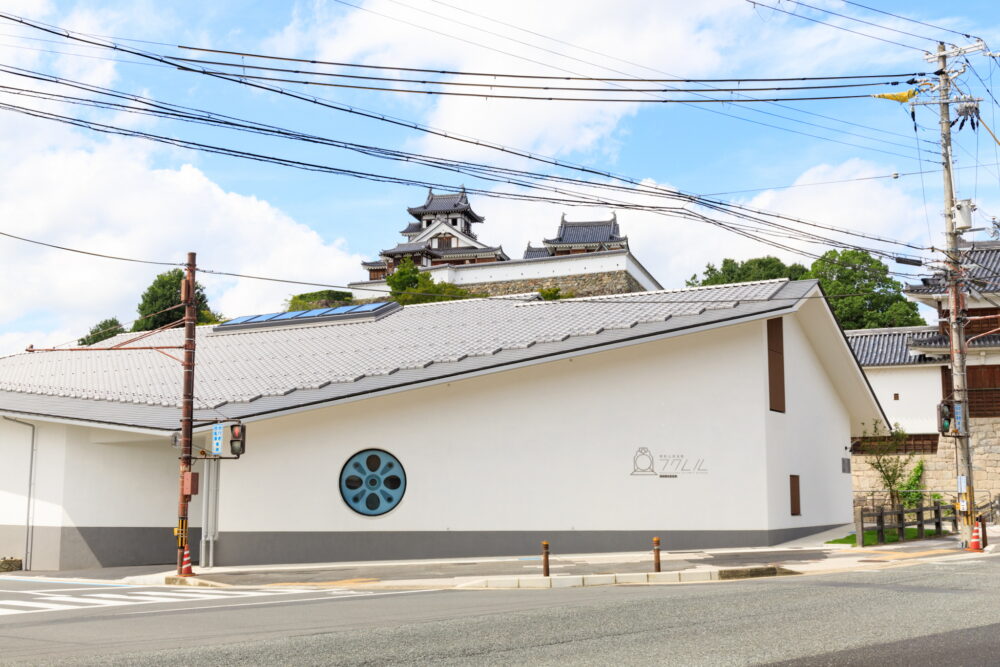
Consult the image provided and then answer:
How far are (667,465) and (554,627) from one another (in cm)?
1373

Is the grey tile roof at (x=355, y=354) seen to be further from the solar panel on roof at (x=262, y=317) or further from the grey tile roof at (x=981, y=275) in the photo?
the grey tile roof at (x=981, y=275)

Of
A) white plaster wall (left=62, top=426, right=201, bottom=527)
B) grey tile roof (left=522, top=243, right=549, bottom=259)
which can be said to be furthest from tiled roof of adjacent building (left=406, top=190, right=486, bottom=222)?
white plaster wall (left=62, top=426, right=201, bottom=527)

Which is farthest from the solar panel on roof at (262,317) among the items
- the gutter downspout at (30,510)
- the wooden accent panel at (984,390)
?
the wooden accent panel at (984,390)

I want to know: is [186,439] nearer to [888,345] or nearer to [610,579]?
[610,579]

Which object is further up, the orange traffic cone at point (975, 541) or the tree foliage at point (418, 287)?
the tree foliage at point (418, 287)

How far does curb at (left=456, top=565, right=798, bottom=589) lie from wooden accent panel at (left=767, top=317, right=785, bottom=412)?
25.8 ft

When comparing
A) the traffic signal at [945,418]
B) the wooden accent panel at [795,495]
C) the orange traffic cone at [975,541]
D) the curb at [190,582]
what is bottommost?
the curb at [190,582]

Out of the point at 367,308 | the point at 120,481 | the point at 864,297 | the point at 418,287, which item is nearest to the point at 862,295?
the point at 864,297

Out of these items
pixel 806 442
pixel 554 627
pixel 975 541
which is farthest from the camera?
pixel 806 442

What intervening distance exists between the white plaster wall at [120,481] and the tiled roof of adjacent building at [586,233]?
64264 mm

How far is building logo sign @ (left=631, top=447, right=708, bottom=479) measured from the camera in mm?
24297

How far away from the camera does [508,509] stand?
24.2 m

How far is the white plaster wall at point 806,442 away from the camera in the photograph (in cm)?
2514

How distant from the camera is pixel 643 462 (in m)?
24.4
